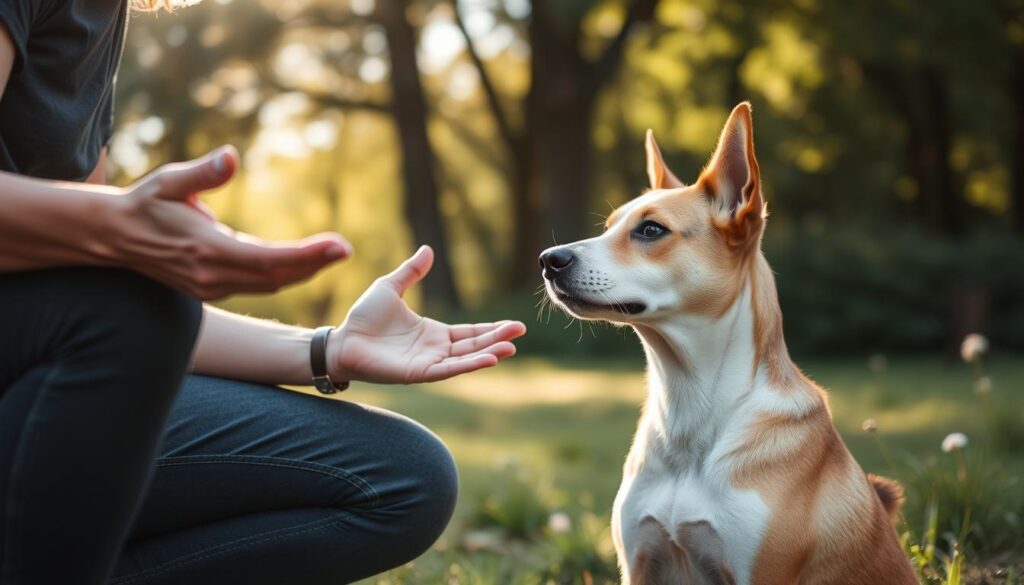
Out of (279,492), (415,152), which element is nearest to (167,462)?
(279,492)

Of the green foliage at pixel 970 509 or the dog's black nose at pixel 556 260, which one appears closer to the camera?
the dog's black nose at pixel 556 260

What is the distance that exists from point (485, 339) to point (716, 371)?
72 centimetres

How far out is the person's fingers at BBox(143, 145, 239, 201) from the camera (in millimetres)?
1472

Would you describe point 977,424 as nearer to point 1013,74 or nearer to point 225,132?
point 1013,74

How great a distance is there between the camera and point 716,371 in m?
2.85

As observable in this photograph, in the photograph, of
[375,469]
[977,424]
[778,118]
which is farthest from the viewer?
[778,118]

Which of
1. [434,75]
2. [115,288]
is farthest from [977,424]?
[434,75]

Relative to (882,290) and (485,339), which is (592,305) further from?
(882,290)

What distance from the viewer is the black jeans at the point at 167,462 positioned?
1632 mm

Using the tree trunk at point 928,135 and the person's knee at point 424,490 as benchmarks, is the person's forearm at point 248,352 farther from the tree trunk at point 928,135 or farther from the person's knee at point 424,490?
the tree trunk at point 928,135

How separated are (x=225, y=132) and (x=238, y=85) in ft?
2.82

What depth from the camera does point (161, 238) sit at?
157 centimetres

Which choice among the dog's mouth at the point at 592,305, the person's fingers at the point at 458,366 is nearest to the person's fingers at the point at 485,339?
the person's fingers at the point at 458,366

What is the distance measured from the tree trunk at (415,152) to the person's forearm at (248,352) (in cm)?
1557
